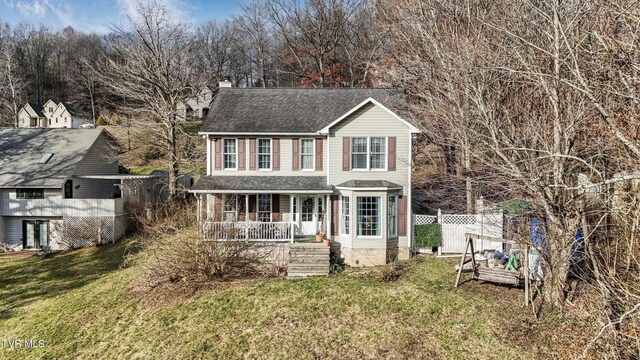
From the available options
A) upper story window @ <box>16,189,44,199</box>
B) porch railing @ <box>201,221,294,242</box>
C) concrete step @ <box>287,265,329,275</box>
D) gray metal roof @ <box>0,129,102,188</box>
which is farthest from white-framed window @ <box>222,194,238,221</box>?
upper story window @ <box>16,189,44,199</box>

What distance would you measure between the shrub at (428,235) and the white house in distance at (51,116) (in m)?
57.8

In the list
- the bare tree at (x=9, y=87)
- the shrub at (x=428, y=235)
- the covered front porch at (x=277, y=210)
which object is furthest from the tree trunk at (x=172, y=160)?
the bare tree at (x=9, y=87)

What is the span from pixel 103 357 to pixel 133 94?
1858 centimetres

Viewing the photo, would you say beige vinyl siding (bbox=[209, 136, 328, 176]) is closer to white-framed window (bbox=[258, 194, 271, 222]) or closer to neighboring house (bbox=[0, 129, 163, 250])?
white-framed window (bbox=[258, 194, 271, 222])

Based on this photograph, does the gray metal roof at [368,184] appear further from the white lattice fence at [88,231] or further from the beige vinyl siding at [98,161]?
the beige vinyl siding at [98,161]

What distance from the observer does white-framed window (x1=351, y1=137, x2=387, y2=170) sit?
17031mm

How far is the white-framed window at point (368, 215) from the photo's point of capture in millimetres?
16469

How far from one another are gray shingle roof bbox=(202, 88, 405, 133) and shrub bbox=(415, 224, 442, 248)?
6.28 metres

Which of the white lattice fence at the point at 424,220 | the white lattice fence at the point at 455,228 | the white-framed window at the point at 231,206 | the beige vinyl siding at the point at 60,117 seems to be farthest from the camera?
the beige vinyl siding at the point at 60,117

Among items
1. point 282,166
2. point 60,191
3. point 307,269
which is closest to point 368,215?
point 307,269

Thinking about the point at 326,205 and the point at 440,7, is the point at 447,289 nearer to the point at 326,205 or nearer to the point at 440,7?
the point at 326,205

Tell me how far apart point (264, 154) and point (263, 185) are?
1784mm

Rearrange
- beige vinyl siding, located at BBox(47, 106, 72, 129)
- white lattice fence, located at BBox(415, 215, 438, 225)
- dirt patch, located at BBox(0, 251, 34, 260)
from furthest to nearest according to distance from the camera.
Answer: beige vinyl siding, located at BBox(47, 106, 72, 129) < dirt patch, located at BBox(0, 251, 34, 260) < white lattice fence, located at BBox(415, 215, 438, 225)

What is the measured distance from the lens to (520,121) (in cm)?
1254
